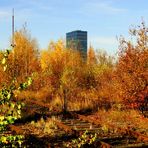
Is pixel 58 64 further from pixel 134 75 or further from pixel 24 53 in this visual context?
pixel 134 75

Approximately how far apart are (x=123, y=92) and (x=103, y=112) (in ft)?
8.28

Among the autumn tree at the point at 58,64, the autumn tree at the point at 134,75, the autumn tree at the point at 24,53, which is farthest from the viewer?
the autumn tree at the point at 24,53

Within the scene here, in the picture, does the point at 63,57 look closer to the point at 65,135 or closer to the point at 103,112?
the point at 103,112

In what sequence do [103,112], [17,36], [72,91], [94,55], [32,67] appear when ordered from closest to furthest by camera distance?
1. [103,112]
2. [72,91]
3. [17,36]
4. [32,67]
5. [94,55]

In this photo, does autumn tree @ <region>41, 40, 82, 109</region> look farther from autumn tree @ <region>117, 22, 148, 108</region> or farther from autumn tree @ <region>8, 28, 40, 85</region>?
autumn tree @ <region>117, 22, 148, 108</region>

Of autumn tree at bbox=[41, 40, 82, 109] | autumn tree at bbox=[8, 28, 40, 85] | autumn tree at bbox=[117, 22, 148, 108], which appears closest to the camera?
autumn tree at bbox=[117, 22, 148, 108]

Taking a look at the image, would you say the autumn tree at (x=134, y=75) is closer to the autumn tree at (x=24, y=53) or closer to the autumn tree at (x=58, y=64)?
the autumn tree at (x=58, y=64)

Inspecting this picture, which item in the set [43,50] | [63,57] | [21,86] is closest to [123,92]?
[21,86]

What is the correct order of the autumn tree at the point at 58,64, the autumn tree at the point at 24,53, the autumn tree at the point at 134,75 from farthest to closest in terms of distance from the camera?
the autumn tree at the point at 24,53 < the autumn tree at the point at 58,64 < the autumn tree at the point at 134,75

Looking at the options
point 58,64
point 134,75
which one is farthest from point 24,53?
point 134,75

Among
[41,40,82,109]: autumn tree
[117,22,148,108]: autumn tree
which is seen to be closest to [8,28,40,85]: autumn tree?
[41,40,82,109]: autumn tree

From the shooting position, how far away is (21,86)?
164 inches

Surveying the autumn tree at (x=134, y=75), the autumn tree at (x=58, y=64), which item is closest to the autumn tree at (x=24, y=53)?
the autumn tree at (x=58, y=64)

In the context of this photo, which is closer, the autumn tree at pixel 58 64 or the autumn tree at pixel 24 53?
the autumn tree at pixel 58 64
